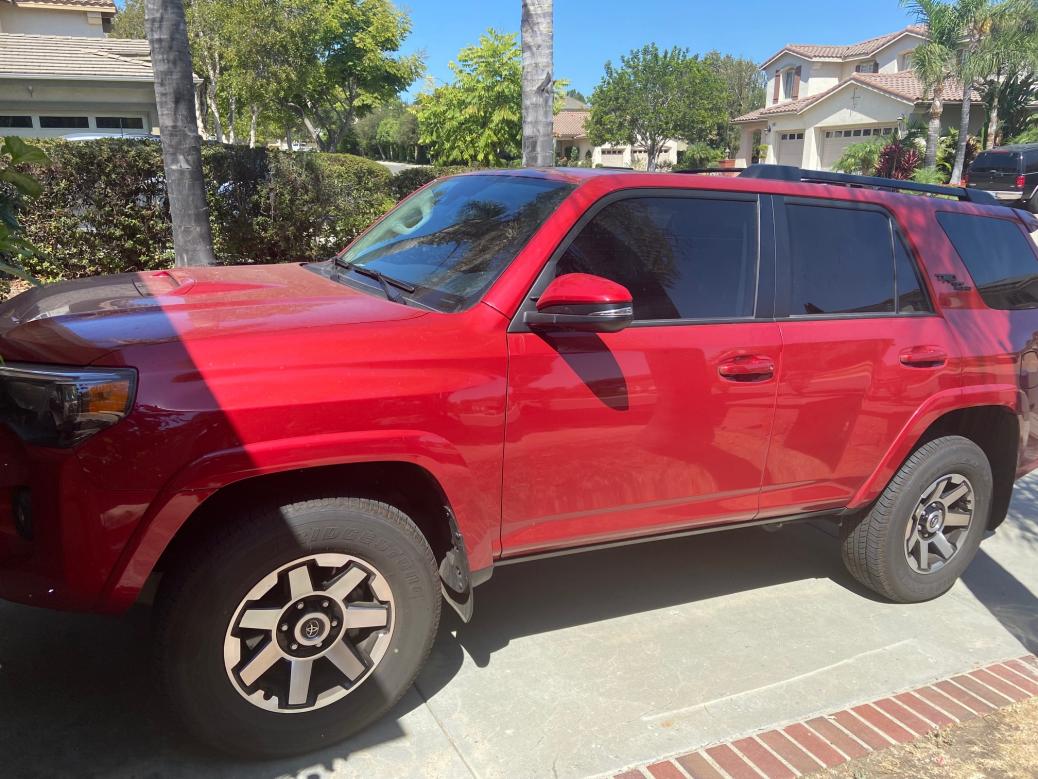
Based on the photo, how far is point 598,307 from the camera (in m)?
2.77

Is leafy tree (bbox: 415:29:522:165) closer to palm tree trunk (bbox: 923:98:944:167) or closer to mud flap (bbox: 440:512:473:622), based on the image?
palm tree trunk (bbox: 923:98:944:167)

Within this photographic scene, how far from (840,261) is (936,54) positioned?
31.8 metres

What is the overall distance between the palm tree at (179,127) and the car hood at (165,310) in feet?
14.3

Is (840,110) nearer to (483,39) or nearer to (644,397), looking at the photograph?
(483,39)

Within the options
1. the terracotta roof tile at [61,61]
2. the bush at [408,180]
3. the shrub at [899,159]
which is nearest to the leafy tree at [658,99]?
the shrub at [899,159]

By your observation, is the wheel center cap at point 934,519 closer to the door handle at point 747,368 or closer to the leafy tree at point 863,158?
the door handle at point 747,368

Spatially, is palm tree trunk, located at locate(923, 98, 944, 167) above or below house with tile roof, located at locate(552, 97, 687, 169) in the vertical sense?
below

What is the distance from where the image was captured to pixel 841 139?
3981 cm

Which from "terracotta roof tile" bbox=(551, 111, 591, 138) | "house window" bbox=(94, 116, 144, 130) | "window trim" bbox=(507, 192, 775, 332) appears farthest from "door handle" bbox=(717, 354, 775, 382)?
"terracotta roof tile" bbox=(551, 111, 591, 138)

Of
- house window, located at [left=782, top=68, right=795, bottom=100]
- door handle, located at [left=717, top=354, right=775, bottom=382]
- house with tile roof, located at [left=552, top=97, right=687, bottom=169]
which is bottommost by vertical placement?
door handle, located at [left=717, top=354, right=775, bottom=382]

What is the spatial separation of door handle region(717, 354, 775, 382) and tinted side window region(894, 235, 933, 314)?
923 millimetres

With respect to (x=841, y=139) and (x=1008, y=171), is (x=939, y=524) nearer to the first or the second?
(x=1008, y=171)

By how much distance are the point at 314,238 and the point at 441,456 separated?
28.1ft

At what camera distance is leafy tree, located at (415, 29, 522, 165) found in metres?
35.2
